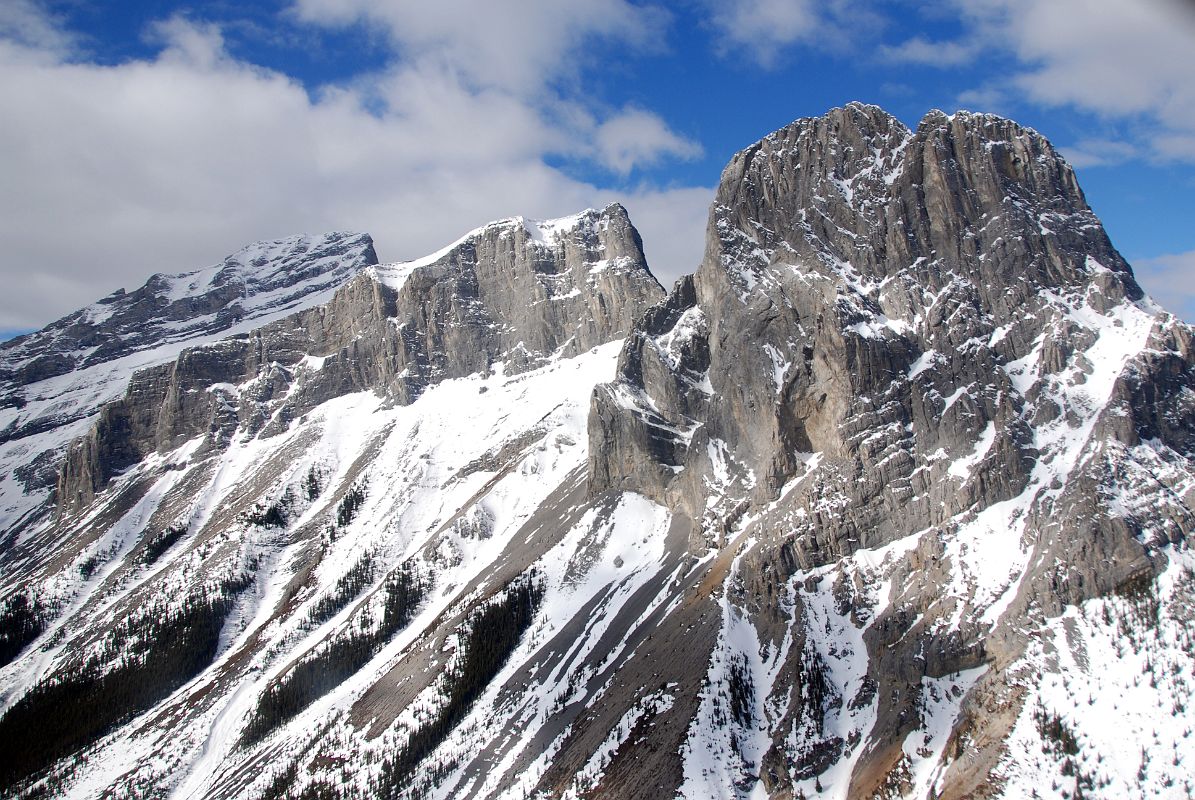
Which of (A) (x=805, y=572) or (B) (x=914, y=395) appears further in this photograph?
(B) (x=914, y=395)

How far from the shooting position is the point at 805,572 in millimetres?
118625

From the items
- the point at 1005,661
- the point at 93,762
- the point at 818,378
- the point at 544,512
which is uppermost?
the point at 818,378

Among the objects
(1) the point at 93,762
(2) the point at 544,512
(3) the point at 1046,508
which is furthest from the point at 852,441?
(1) the point at 93,762

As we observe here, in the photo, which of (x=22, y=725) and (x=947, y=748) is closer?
(x=947, y=748)

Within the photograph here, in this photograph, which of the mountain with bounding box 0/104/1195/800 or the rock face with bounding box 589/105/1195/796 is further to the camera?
the rock face with bounding box 589/105/1195/796

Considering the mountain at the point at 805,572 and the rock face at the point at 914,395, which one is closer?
the mountain at the point at 805,572

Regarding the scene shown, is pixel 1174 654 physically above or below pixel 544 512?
below

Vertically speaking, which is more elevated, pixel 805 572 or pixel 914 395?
pixel 914 395

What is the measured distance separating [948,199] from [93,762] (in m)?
169

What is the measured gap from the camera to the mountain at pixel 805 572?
9544cm

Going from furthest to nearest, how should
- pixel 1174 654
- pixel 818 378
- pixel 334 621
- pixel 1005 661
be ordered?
pixel 334 621, pixel 818 378, pixel 1005 661, pixel 1174 654

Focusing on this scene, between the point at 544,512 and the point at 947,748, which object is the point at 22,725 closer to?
the point at 544,512

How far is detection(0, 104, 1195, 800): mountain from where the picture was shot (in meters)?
95.4

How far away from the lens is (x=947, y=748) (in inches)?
3541
